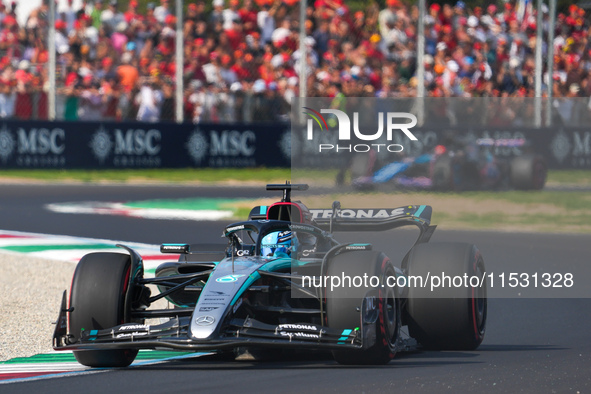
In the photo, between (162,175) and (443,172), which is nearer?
(443,172)

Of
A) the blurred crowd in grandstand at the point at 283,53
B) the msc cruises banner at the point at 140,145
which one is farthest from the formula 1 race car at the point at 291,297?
the blurred crowd in grandstand at the point at 283,53

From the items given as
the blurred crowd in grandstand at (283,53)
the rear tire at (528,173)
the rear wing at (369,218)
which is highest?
the blurred crowd in grandstand at (283,53)

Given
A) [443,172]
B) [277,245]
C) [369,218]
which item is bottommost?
[277,245]

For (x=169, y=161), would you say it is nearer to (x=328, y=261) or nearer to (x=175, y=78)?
(x=175, y=78)

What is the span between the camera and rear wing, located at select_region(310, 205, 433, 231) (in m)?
6.67

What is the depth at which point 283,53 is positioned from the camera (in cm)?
2031

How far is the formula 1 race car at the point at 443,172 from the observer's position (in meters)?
6.63

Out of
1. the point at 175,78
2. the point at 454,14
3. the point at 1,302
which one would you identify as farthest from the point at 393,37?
the point at 1,302

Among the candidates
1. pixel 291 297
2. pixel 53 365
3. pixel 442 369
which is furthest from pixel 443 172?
pixel 53 365

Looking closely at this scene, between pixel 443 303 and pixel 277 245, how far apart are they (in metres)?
1.01

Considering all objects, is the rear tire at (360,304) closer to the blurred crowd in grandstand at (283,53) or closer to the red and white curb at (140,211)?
the red and white curb at (140,211)

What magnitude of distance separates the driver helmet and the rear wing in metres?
0.44

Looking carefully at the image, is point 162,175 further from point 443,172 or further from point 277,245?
point 277,245

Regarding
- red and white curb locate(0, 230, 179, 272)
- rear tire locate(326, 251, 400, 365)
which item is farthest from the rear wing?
red and white curb locate(0, 230, 179, 272)
